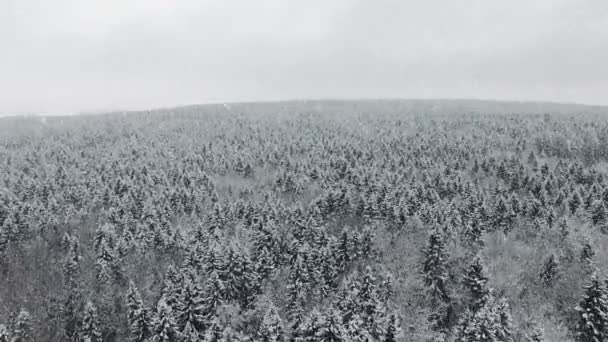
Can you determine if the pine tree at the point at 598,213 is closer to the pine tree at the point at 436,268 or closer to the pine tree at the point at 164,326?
the pine tree at the point at 436,268

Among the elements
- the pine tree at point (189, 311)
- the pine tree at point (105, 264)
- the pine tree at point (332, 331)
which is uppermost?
the pine tree at point (332, 331)

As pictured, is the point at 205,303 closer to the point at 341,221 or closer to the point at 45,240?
the point at 341,221

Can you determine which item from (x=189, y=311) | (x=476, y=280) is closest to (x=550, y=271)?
(x=476, y=280)

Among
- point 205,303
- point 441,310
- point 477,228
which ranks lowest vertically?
point 441,310


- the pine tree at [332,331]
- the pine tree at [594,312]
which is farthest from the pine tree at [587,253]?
the pine tree at [332,331]

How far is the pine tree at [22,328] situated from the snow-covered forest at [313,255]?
27cm

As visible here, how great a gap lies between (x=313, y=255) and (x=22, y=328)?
49.4m

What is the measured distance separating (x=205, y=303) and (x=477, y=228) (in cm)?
5163

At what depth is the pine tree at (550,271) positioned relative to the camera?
6519cm

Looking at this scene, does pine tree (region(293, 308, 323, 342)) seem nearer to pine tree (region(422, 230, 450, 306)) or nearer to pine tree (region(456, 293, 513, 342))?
pine tree (region(456, 293, 513, 342))

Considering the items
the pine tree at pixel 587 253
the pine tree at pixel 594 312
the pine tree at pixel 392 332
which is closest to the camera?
the pine tree at pixel 392 332

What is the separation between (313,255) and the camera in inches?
2697

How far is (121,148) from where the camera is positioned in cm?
17350

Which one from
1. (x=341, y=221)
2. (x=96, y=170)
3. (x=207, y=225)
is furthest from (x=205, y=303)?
(x=96, y=170)
